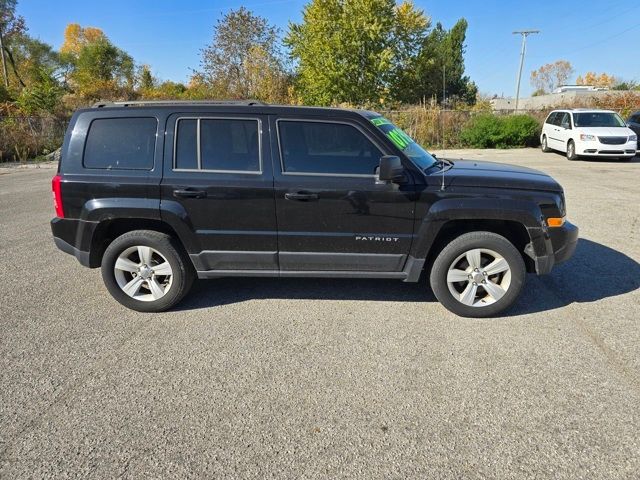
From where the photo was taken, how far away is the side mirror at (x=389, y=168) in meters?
3.36

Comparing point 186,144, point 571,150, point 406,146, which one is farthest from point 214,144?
point 571,150

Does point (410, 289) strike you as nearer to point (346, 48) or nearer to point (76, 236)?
point (76, 236)

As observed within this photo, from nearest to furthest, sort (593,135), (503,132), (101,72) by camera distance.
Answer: (593,135)
(503,132)
(101,72)

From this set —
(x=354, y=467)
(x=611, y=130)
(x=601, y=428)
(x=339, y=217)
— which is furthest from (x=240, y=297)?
(x=611, y=130)

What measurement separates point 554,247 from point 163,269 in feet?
11.9

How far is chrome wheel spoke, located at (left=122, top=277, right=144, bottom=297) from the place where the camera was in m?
3.88

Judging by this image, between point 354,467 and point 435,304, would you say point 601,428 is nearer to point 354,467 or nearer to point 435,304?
point 354,467

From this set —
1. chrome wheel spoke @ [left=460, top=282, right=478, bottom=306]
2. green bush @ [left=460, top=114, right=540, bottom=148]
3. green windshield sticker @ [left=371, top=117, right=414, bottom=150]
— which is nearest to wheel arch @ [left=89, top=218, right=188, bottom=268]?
green windshield sticker @ [left=371, top=117, right=414, bottom=150]

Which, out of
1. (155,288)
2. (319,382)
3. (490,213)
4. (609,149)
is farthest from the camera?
(609,149)

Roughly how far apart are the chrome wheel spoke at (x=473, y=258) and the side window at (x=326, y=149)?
114 cm

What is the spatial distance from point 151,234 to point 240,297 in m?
1.08

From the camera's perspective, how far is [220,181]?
363cm

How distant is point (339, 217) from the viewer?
3.63 metres

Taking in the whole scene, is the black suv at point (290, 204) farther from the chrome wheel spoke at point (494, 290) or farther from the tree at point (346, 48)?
the tree at point (346, 48)
